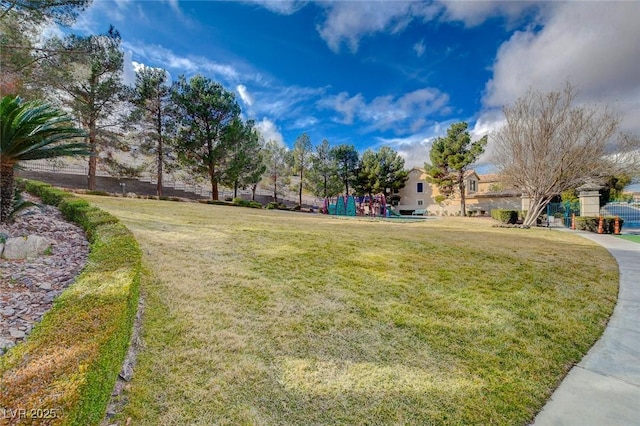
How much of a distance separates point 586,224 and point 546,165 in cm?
339

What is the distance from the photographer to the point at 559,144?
1292 cm

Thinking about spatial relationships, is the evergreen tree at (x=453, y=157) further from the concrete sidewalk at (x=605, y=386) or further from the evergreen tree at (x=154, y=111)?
the concrete sidewalk at (x=605, y=386)

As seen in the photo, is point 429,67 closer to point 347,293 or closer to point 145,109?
point 347,293

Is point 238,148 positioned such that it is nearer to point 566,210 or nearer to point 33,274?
point 33,274

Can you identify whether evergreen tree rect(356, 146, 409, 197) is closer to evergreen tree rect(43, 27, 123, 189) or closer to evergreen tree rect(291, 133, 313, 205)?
evergreen tree rect(291, 133, 313, 205)

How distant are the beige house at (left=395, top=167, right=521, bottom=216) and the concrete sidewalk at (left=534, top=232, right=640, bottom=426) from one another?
1204 inches

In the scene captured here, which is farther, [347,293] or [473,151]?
[473,151]

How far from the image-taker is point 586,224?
1321 centimetres

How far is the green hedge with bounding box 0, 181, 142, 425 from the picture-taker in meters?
1.38

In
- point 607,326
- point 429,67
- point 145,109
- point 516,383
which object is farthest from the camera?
point 145,109

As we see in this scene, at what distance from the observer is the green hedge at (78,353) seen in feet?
4.52

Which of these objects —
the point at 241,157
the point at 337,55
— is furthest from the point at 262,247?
the point at 241,157

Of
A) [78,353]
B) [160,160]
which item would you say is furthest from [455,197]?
[78,353]

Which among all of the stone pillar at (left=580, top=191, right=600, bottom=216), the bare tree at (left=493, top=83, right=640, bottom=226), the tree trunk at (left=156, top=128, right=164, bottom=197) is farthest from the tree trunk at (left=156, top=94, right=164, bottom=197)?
the stone pillar at (left=580, top=191, right=600, bottom=216)
